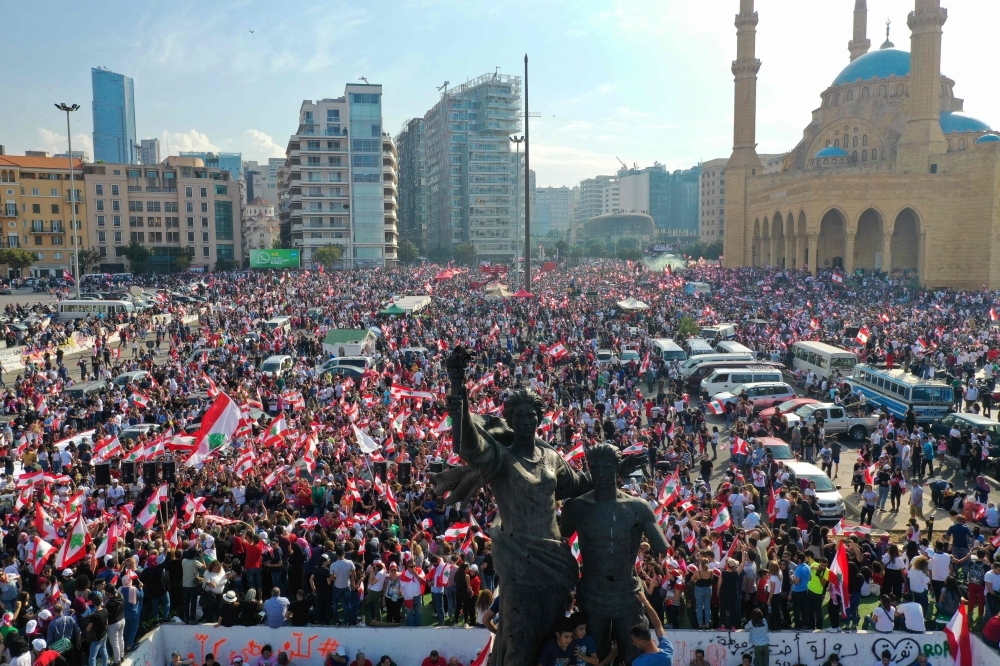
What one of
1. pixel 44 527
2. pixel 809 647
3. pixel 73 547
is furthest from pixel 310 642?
pixel 809 647

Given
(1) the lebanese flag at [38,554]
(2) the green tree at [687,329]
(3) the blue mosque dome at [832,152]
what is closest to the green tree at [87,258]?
(2) the green tree at [687,329]

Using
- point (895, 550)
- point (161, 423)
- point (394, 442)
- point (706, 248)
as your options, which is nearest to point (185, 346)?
point (161, 423)

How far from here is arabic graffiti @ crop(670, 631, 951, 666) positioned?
9.05m

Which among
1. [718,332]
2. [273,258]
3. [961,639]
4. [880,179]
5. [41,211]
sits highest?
[880,179]

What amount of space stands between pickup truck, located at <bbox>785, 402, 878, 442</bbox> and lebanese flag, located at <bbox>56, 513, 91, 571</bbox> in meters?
16.3

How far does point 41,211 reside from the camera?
79.4 m

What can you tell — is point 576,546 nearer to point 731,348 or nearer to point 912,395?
point 912,395

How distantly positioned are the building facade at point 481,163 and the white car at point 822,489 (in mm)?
97775

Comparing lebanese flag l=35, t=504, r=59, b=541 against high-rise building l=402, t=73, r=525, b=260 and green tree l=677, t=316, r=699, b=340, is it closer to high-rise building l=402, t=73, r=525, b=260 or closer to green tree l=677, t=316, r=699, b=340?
green tree l=677, t=316, r=699, b=340

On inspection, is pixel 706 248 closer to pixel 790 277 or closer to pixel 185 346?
pixel 790 277

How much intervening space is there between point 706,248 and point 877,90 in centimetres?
4379

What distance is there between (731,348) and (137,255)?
63.5 m

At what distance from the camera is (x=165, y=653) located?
32.1 feet

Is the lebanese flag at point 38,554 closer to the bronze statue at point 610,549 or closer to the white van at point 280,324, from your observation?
the bronze statue at point 610,549
